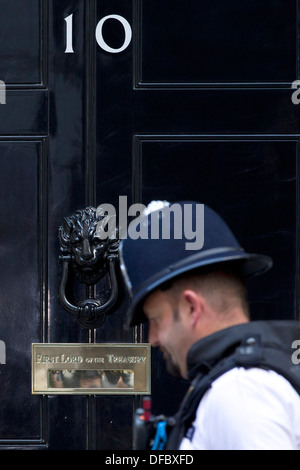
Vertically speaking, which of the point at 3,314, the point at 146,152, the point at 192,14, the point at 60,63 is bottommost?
the point at 3,314

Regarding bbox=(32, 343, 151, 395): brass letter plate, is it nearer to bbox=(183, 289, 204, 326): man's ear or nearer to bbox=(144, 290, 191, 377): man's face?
bbox=(144, 290, 191, 377): man's face

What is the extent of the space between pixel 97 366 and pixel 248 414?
176 cm

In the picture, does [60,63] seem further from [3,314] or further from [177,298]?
[177,298]

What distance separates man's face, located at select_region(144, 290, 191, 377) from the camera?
1561 millimetres

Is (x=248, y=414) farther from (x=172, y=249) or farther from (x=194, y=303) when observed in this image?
(x=172, y=249)

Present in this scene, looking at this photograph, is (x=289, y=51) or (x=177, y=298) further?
(x=289, y=51)

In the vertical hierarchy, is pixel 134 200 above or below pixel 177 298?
above

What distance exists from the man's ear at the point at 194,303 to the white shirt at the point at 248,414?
0.15 m

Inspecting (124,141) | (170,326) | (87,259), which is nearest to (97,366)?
(87,259)

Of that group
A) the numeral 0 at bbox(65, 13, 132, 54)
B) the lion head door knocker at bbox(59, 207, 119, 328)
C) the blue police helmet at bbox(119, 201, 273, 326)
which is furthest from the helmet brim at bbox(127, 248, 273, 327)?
the numeral 0 at bbox(65, 13, 132, 54)

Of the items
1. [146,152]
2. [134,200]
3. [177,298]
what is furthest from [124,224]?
[177,298]

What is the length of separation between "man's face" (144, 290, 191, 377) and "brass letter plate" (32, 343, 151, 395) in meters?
1.41

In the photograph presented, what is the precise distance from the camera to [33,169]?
3.08 m

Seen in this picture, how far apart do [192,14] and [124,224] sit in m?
0.87
